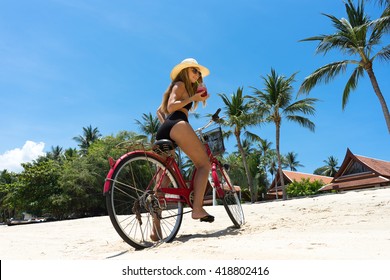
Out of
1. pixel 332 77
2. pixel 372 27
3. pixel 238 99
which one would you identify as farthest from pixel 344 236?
pixel 238 99

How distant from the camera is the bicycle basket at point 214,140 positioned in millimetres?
4246

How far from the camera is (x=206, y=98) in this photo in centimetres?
367

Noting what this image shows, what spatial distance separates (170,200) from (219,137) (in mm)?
1125

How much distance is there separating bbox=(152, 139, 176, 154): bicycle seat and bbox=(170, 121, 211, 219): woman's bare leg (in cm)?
9

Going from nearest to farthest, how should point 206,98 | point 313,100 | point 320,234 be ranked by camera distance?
point 320,234 < point 206,98 < point 313,100

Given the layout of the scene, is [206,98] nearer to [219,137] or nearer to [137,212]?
[219,137]

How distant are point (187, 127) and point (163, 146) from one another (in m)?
0.30

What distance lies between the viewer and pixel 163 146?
348 cm

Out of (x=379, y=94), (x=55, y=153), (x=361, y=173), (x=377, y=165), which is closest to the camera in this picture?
(x=379, y=94)

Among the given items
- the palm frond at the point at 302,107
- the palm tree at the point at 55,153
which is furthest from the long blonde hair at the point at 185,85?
the palm tree at the point at 55,153

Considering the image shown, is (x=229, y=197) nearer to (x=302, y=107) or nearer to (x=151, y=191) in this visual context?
(x=151, y=191)

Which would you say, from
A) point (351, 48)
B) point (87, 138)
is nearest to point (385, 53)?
point (351, 48)

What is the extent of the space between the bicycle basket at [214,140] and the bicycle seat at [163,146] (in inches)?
31.7

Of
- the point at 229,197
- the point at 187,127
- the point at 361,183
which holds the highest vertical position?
the point at 361,183
